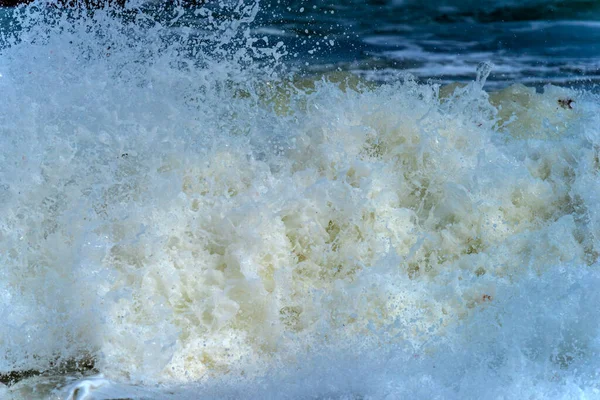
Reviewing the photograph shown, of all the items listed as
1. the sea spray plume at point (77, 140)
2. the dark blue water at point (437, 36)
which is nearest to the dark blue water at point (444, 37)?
the dark blue water at point (437, 36)

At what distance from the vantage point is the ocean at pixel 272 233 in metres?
1.93

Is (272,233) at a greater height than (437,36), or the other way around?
(437,36)

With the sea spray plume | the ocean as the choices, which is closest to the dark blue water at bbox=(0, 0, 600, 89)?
the ocean

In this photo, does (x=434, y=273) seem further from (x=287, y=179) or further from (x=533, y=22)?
(x=533, y=22)

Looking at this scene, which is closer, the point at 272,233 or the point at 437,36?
the point at 272,233

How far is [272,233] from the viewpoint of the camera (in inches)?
95.8

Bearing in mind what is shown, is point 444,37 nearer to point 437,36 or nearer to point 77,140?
point 437,36

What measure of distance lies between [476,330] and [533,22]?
380 centimetres

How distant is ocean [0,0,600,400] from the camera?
193 centimetres

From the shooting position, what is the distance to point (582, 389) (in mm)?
1700

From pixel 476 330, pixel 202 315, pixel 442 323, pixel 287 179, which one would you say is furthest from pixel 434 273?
pixel 202 315

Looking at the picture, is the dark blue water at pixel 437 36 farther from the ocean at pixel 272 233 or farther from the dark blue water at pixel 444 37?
the ocean at pixel 272 233

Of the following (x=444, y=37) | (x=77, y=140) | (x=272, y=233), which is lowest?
(x=272, y=233)

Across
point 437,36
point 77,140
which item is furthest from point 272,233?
point 437,36
